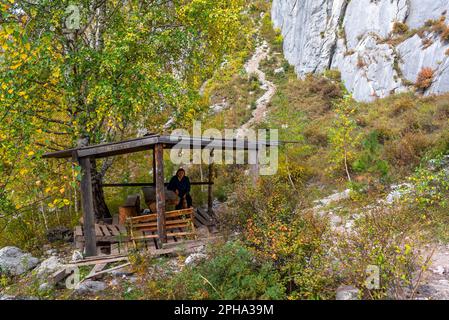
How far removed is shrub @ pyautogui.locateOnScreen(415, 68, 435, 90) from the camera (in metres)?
17.3

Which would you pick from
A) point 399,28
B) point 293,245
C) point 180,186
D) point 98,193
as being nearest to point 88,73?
point 98,193

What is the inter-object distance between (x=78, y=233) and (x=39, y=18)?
5.65m

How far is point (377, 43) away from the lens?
853 inches

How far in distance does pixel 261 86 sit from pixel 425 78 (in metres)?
14.6

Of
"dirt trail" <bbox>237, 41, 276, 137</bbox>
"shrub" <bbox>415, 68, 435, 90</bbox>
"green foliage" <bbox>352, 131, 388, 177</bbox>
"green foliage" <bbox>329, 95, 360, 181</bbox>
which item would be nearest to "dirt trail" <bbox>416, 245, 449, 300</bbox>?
"green foliage" <bbox>352, 131, 388, 177</bbox>

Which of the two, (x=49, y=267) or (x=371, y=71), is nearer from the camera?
(x=49, y=267)

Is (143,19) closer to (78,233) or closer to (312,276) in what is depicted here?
(78,233)

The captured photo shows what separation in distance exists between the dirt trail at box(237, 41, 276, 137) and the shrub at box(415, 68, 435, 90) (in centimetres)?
962

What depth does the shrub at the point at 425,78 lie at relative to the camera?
17.3m

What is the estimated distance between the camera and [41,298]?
657 cm

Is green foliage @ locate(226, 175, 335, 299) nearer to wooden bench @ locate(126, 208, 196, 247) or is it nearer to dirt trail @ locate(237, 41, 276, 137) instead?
wooden bench @ locate(126, 208, 196, 247)

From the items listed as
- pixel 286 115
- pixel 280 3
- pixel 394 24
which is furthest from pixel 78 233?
pixel 280 3

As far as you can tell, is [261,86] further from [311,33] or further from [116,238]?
[116,238]

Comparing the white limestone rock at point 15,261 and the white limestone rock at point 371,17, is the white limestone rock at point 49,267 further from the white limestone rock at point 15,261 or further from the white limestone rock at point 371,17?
the white limestone rock at point 371,17
